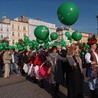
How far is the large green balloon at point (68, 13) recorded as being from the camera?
A: 24.7ft

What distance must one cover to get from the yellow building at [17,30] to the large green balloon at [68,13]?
2704 inches

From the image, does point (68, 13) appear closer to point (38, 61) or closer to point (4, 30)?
point (38, 61)

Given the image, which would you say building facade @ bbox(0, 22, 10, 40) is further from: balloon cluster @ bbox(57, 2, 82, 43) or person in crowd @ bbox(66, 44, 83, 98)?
person in crowd @ bbox(66, 44, 83, 98)

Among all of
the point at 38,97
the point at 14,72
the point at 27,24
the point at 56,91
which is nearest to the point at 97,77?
the point at 56,91

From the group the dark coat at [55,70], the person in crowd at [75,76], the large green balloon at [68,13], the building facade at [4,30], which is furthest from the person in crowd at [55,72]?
the building facade at [4,30]

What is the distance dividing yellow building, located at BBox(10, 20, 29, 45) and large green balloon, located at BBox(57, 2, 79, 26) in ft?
225

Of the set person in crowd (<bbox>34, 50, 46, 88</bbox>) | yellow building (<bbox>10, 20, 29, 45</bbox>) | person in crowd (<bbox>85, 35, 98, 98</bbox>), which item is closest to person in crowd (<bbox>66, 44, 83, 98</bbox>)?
person in crowd (<bbox>85, 35, 98, 98</bbox>)

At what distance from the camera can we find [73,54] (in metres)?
5.74

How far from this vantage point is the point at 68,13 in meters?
7.52

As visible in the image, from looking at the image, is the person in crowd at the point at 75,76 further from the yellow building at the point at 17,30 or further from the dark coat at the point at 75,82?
the yellow building at the point at 17,30

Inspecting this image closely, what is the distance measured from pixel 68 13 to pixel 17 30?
235 feet

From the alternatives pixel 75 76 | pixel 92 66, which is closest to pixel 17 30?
pixel 92 66

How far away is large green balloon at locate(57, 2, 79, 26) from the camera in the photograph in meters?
7.52

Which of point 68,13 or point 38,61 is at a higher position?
point 68,13
